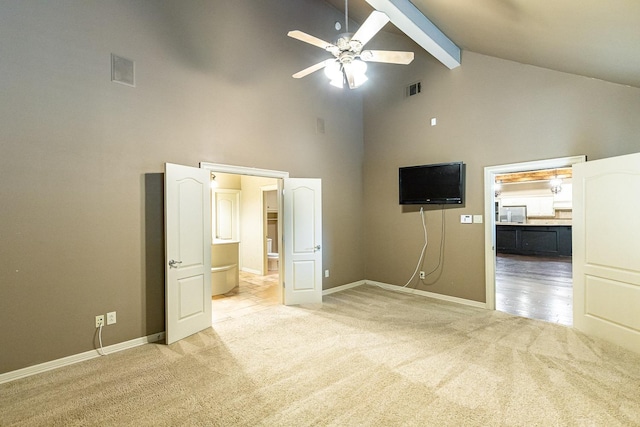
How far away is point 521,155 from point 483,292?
2.07 metres

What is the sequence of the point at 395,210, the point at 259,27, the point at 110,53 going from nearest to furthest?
the point at 110,53
the point at 259,27
the point at 395,210

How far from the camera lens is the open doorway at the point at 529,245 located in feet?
14.1

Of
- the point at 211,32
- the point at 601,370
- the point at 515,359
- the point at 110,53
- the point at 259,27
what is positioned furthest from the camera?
the point at 259,27

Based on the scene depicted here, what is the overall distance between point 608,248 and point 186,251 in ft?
15.7

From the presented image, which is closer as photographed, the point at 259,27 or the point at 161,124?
the point at 161,124

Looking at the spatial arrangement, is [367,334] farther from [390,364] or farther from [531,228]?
[531,228]

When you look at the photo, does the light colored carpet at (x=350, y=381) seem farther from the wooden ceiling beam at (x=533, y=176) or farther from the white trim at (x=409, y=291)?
the wooden ceiling beam at (x=533, y=176)

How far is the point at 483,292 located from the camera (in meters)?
4.46

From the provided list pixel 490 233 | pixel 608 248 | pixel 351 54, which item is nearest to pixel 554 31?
pixel 351 54

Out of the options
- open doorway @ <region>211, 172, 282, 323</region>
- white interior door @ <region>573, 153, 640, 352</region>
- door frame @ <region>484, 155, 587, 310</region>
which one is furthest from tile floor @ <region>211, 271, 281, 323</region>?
white interior door @ <region>573, 153, 640, 352</region>

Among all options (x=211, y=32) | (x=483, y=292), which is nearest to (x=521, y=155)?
(x=483, y=292)

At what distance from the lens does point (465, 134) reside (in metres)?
4.63

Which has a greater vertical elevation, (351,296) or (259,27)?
(259,27)

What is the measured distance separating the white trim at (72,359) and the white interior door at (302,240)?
1.95m
